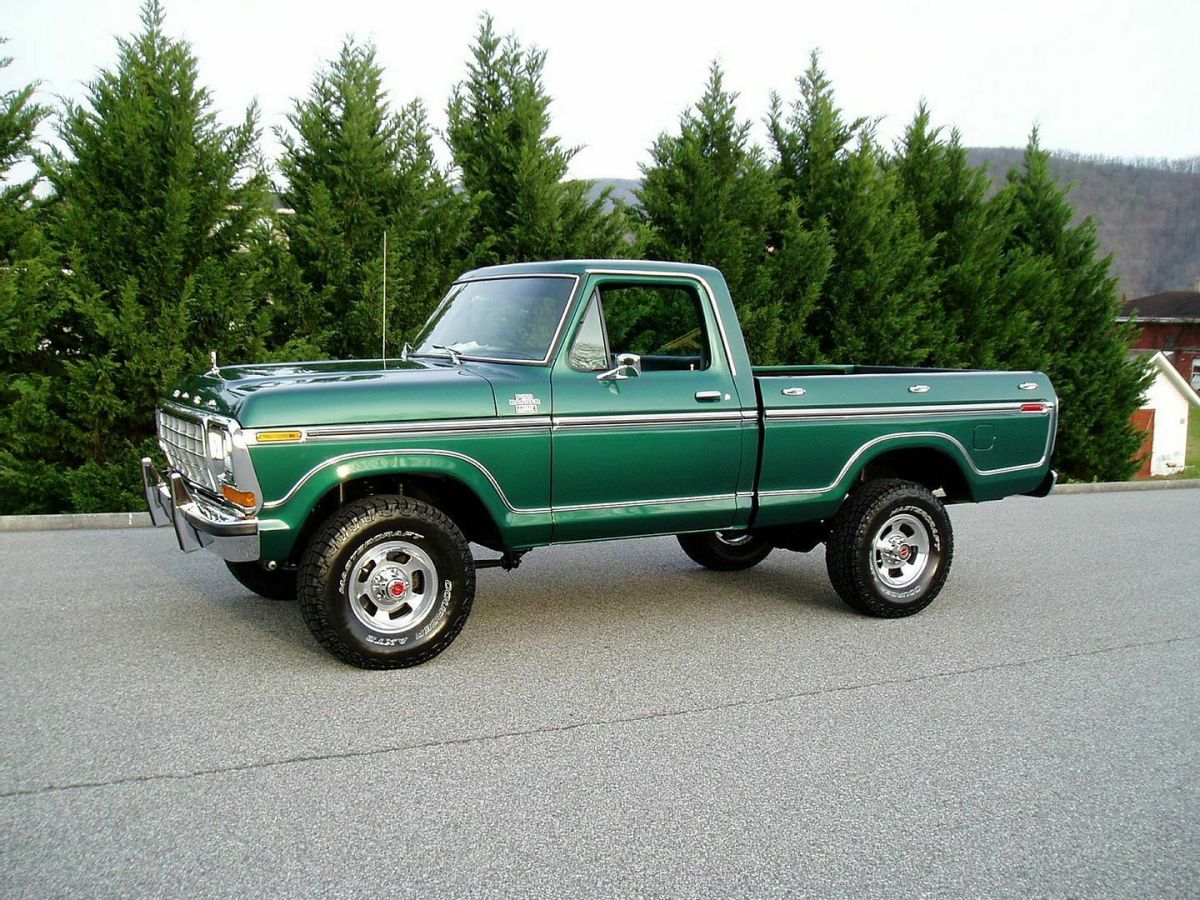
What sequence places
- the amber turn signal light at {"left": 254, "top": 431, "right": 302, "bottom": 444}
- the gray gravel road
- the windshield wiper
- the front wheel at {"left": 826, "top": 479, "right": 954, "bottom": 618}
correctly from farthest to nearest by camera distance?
the front wheel at {"left": 826, "top": 479, "right": 954, "bottom": 618}, the windshield wiper, the amber turn signal light at {"left": 254, "top": 431, "right": 302, "bottom": 444}, the gray gravel road

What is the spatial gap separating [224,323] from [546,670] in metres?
6.40

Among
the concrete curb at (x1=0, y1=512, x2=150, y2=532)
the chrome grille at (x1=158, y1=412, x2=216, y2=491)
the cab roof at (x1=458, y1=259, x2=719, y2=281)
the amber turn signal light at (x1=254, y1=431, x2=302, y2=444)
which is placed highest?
the cab roof at (x1=458, y1=259, x2=719, y2=281)

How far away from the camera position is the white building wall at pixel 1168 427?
39.9 m

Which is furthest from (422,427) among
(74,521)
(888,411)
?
(74,521)

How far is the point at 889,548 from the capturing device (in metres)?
6.88

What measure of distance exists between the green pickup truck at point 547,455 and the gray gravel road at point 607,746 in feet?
1.58

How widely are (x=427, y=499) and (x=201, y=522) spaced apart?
4.07 ft

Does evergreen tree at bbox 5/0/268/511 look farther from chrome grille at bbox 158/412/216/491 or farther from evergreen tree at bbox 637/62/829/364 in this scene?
evergreen tree at bbox 637/62/829/364

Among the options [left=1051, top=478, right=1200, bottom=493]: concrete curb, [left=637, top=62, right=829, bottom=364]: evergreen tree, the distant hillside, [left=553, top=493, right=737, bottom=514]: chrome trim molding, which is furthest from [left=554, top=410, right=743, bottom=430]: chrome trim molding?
the distant hillside

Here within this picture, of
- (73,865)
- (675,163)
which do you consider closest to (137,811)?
(73,865)

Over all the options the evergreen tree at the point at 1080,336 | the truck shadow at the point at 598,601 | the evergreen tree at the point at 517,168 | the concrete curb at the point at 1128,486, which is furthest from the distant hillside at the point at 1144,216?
the truck shadow at the point at 598,601

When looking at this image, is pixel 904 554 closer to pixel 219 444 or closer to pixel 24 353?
pixel 219 444

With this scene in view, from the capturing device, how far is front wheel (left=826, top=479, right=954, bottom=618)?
6723 millimetres

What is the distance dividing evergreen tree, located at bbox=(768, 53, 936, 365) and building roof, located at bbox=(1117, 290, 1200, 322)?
183 ft
